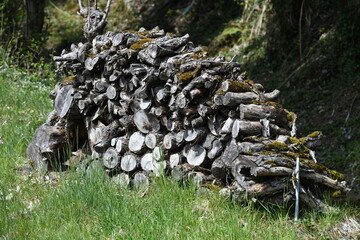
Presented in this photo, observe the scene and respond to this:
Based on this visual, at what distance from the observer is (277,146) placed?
3.90m

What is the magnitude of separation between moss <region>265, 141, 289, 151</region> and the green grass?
48 cm

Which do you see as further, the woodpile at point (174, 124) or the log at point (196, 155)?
the log at point (196, 155)

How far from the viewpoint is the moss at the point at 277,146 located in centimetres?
388

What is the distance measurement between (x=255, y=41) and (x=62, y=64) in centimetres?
656

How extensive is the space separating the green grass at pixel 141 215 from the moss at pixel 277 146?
1.58 feet

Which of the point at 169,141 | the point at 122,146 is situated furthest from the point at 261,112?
the point at 122,146

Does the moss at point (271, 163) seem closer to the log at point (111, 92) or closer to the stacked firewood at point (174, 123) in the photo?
the stacked firewood at point (174, 123)

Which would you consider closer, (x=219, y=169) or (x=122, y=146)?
(x=219, y=169)

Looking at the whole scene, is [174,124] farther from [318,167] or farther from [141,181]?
[318,167]

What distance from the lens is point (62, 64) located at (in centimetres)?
571

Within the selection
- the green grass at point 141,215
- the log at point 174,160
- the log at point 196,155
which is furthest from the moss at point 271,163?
the log at point 174,160

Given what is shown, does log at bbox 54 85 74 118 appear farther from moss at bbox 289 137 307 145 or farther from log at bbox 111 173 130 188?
moss at bbox 289 137 307 145

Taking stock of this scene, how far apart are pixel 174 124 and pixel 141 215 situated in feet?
3.52

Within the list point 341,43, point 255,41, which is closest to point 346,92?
point 341,43
